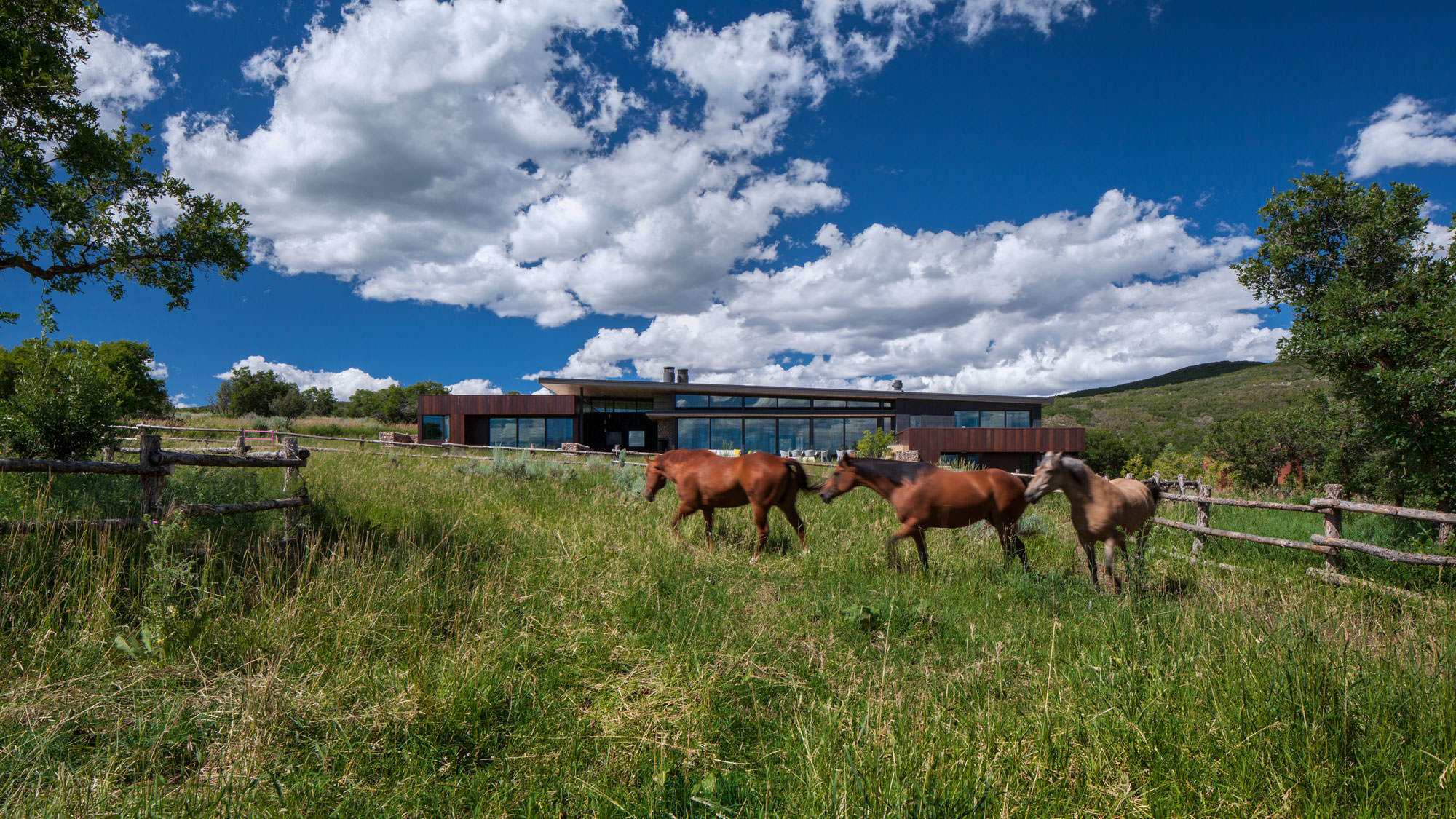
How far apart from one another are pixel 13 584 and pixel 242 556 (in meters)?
1.38

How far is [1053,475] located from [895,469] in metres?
1.42

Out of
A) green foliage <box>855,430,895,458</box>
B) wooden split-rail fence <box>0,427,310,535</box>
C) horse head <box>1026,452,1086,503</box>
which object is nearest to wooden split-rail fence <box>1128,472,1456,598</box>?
horse head <box>1026,452,1086,503</box>

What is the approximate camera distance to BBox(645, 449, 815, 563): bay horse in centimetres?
675

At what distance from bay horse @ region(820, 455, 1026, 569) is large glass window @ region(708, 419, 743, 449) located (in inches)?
1188

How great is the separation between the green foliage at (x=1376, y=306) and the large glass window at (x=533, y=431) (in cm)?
3318

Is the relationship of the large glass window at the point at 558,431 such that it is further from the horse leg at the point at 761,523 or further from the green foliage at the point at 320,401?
the green foliage at the point at 320,401

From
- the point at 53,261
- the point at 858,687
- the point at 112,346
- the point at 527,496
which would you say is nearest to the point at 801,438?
the point at 527,496

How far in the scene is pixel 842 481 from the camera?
604cm

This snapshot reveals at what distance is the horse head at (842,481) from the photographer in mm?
5977

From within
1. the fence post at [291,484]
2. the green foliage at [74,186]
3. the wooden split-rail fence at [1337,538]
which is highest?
the green foliage at [74,186]

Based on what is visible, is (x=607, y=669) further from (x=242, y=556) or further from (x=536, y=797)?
(x=242, y=556)

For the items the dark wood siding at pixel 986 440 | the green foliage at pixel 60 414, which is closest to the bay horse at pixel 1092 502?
the green foliage at pixel 60 414

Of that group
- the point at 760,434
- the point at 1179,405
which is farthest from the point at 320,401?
the point at 1179,405

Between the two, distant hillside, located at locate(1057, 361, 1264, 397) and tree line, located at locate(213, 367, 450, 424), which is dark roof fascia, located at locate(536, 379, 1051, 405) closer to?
tree line, located at locate(213, 367, 450, 424)
